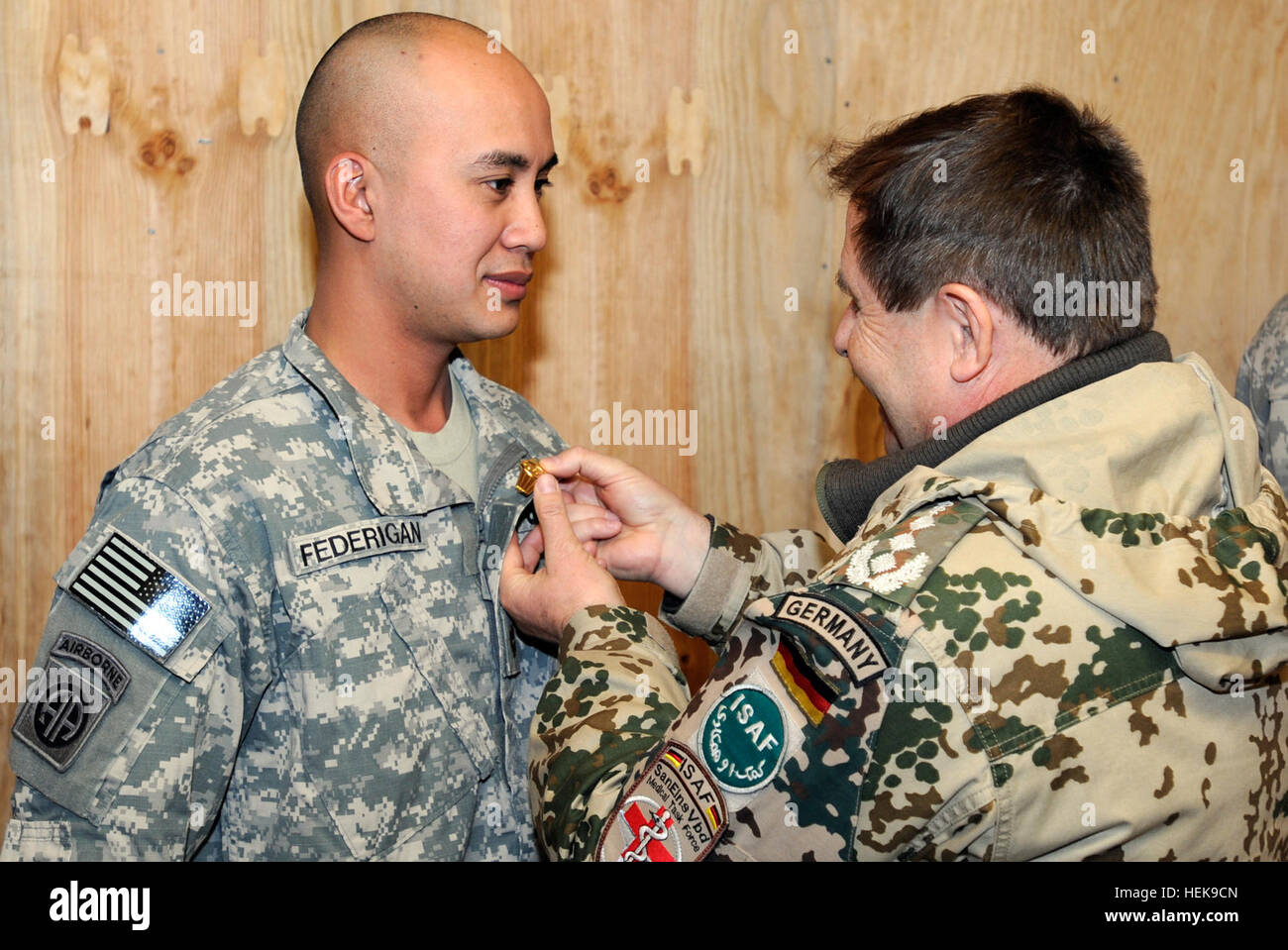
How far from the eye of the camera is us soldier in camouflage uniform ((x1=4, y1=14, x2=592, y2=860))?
1.27m

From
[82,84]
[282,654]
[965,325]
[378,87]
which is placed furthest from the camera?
[82,84]

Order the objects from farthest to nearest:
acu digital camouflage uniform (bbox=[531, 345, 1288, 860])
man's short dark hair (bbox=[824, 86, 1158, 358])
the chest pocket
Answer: the chest pocket < man's short dark hair (bbox=[824, 86, 1158, 358]) < acu digital camouflage uniform (bbox=[531, 345, 1288, 860])

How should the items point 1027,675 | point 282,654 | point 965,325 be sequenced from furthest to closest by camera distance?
point 282,654 < point 965,325 < point 1027,675

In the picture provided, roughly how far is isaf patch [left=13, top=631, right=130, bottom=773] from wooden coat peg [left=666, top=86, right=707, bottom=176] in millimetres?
1300

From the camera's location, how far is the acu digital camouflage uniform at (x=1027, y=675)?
1.02m

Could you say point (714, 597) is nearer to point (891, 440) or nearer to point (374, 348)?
point (891, 440)

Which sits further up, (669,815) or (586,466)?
(586,466)

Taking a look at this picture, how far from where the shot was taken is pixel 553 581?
150 centimetres

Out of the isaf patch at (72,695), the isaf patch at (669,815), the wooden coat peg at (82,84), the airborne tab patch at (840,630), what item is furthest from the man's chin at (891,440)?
the wooden coat peg at (82,84)

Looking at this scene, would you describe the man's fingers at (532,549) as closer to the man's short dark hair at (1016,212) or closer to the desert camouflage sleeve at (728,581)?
the desert camouflage sleeve at (728,581)

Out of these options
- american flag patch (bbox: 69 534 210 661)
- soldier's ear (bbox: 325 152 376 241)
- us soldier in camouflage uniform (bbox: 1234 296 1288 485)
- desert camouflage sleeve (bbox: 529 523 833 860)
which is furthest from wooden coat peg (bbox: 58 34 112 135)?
us soldier in camouflage uniform (bbox: 1234 296 1288 485)

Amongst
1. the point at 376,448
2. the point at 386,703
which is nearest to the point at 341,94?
the point at 376,448

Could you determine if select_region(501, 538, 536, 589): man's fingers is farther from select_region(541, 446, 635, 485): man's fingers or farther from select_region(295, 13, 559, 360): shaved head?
select_region(295, 13, 559, 360): shaved head

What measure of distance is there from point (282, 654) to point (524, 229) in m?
0.65
